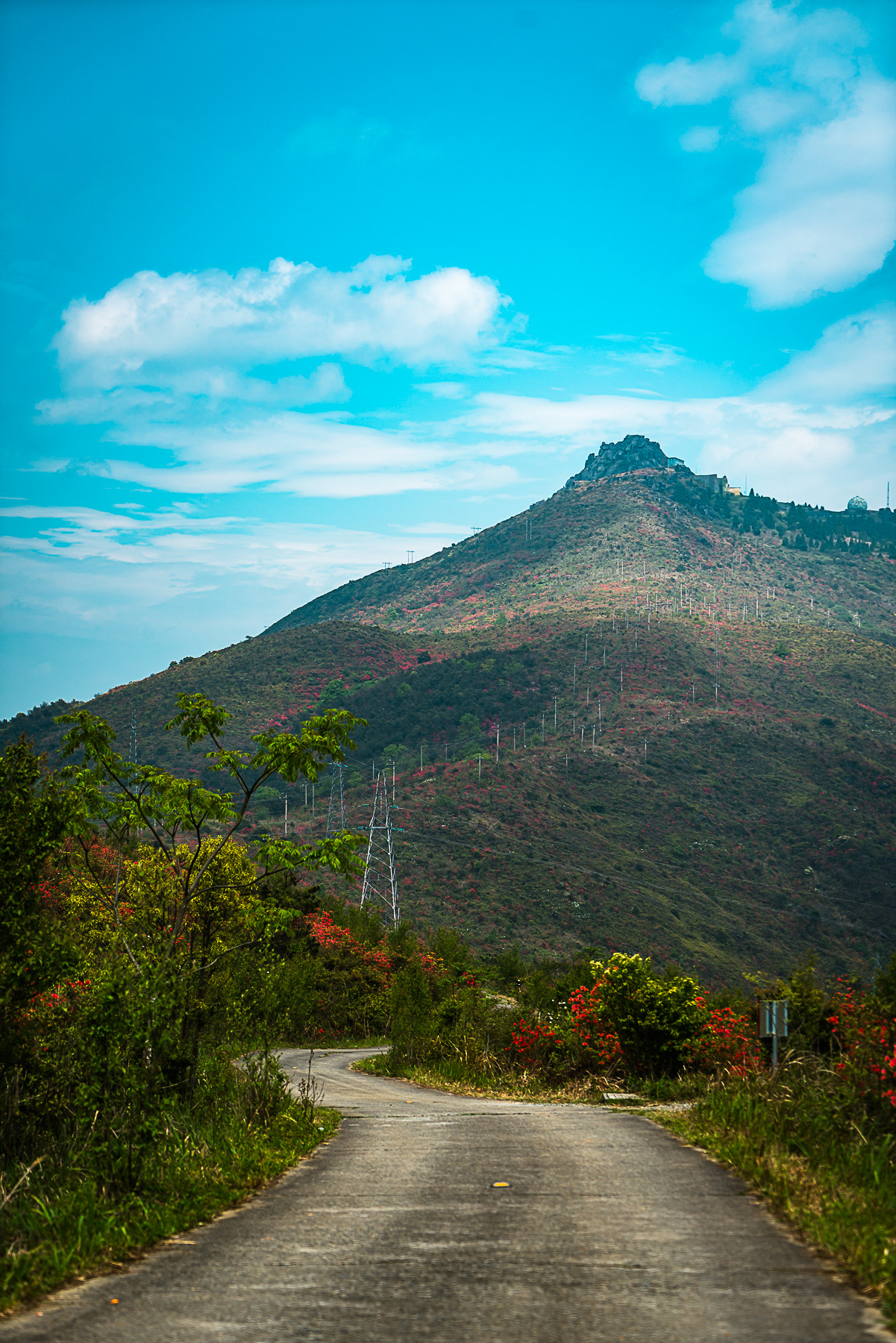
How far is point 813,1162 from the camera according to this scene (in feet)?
23.3

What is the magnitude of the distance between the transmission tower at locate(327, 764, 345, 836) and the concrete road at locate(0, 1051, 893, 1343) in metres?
63.6

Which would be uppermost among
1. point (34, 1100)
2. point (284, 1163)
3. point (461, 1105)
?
point (34, 1100)

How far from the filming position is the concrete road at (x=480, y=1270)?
4117 millimetres

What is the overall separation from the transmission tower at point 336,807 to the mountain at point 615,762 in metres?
1.44

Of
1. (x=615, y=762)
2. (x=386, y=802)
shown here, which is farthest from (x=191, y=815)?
(x=615, y=762)

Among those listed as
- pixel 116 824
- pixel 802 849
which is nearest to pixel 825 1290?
pixel 116 824

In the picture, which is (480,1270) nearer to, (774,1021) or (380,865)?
(774,1021)

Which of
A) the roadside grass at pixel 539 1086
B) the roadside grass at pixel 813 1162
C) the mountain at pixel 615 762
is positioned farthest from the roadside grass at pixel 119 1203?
the mountain at pixel 615 762

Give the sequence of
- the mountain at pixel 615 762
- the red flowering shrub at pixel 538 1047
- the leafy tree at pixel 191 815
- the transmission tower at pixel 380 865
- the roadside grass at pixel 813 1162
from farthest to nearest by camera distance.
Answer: the mountain at pixel 615 762 < the transmission tower at pixel 380 865 < the red flowering shrub at pixel 538 1047 < the leafy tree at pixel 191 815 < the roadside grass at pixel 813 1162

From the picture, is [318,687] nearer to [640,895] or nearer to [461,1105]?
[640,895]

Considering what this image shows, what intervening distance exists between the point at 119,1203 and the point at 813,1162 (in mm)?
4785

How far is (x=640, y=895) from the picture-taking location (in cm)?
7394

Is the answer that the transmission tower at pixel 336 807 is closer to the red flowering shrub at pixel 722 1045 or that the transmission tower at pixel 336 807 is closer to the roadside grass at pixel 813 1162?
the red flowering shrub at pixel 722 1045

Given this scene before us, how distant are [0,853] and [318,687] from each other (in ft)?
417
